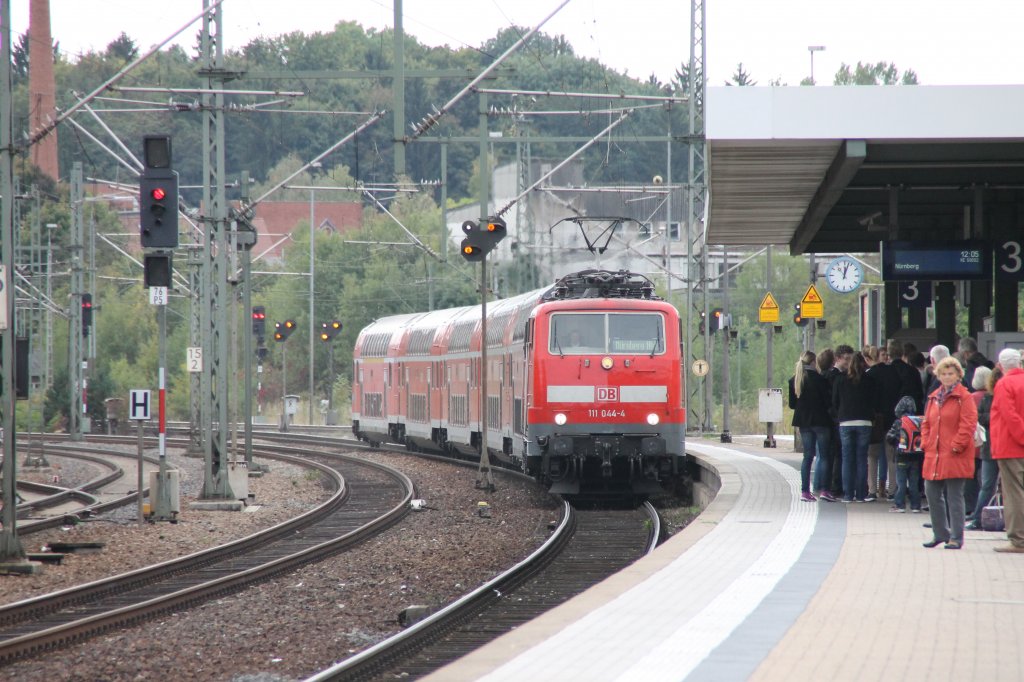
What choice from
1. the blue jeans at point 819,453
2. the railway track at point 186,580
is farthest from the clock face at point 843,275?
the blue jeans at point 819,453

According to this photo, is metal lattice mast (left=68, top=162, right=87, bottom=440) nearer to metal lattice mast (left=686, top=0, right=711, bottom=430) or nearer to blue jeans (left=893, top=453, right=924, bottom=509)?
metal lattice mast (left=686, top=0, right=711, bottom=430)

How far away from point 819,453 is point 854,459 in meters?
0.63

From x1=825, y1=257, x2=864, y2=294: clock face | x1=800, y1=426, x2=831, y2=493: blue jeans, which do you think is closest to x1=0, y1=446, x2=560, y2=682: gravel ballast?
x1=800, y1=426, x2=831, y2=493: blue jeans

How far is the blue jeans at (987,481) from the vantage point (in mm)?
13438

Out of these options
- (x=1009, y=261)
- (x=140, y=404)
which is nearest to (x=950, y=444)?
(x=1009, y=261)

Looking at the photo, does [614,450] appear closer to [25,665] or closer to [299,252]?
[25,665]

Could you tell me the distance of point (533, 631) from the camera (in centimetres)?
853

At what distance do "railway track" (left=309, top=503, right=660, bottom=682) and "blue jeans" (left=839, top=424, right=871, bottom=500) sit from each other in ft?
7.46

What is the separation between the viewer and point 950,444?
40.2 feet

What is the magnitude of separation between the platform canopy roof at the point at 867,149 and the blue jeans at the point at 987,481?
13.0ft

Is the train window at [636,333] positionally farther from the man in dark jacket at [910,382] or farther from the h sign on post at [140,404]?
the h sign on post at [140,404]

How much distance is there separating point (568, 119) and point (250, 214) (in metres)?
61.2

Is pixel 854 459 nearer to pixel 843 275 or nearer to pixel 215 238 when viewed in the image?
pixel 843 275

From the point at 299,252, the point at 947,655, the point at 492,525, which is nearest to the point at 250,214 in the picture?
the point at 492,525
